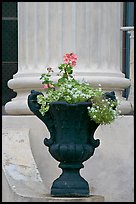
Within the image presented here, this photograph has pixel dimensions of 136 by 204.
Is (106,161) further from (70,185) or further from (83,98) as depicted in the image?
(83,98)

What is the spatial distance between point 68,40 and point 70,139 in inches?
65.4

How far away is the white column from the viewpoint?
29.8 ft

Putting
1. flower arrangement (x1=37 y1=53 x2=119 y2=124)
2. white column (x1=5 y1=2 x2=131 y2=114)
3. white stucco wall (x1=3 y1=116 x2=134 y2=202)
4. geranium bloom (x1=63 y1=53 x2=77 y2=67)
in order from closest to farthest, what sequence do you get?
flower arrangement (x1=37 y1=53 x2=119 y2=124) < geranium bloom (x1=63 y1=53 x2=77 y2=67) < white stucco wall (x1=3 y1=116 x2=134 y2=202) < white column (x1=5 y1=2 x2=131 y2=114)

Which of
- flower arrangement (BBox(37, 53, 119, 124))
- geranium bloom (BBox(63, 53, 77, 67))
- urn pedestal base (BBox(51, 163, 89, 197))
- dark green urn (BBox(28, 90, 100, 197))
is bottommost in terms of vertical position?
urn pedestal base (BBox(51, 163, 89, 197))

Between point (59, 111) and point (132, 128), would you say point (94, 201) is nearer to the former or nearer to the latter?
point (59, 111)

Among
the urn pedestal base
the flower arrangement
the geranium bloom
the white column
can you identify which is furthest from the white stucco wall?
the geranium bloom

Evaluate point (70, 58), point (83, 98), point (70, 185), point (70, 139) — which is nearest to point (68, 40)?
point (70, 58)

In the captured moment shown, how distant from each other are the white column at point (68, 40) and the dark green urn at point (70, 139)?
131cm

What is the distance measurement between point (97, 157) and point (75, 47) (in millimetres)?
1159

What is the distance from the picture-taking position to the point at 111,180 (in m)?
8.67

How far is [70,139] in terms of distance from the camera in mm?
7723

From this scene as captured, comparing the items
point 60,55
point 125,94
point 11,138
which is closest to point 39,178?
point 11,138

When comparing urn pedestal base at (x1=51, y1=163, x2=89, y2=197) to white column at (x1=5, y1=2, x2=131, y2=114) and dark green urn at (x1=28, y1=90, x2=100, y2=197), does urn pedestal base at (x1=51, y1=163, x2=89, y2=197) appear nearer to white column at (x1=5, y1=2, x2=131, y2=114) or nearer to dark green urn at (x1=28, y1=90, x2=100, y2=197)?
dark green urn at (x1=28, y1=90, x2=100, y2=197)

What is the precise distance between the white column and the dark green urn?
131 centimetres
